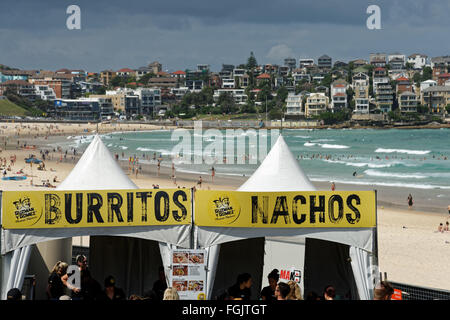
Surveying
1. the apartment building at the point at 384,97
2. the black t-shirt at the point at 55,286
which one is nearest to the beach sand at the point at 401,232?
the black t-shirt at the point at 55,286

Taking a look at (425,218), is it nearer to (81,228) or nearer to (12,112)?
(81,228)

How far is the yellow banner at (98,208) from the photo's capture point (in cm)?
769

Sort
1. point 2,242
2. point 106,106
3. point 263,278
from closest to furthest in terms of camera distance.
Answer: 1. point 2,242
2. point 263,278
3. point 106,106

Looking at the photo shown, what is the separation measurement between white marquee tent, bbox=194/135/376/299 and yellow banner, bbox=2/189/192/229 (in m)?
0.44

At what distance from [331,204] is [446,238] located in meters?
13.7

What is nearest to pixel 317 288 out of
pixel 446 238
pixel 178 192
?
pixel 178 192

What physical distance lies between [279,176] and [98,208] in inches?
151

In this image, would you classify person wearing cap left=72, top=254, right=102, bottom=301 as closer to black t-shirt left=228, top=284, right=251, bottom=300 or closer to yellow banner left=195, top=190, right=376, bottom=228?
yellow banner left=195, top=190, right=376, bottom=228

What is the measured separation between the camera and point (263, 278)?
898 centimetres

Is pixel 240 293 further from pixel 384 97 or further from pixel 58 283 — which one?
pixel 384 97

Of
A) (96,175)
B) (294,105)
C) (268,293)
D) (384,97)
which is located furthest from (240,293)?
(384,97)

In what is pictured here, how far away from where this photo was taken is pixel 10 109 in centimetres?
15275

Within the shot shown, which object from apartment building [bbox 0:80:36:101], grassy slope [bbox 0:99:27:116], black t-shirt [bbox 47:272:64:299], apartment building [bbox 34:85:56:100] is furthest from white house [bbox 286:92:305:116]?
black t-shirt [bbox 47:272:64:299]

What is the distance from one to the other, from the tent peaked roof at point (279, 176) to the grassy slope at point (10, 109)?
480ft
